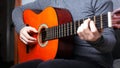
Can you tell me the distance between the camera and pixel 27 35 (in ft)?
4.58

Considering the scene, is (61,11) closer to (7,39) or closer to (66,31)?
(66,31)

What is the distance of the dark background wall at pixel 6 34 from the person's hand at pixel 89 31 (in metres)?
2.19

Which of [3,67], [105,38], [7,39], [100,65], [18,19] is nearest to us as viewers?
[105,38]

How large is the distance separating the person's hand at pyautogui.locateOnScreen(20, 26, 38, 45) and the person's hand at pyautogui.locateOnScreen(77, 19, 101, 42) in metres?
0.47

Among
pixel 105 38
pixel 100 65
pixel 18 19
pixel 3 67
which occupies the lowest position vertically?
pixel 3 67

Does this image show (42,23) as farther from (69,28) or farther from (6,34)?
(6,34)

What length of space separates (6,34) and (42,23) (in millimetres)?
1893

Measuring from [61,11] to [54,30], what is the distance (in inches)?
4.0

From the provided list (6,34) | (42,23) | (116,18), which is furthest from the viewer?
(6,34)

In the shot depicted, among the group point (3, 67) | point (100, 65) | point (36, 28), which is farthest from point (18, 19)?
point (3, 67)

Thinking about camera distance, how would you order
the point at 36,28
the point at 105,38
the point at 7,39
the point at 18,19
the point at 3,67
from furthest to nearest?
the point at 7,39
the point at 3,67
the point at 18,19
the point at 36,28
the point at 105,38

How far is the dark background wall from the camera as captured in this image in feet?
10.1

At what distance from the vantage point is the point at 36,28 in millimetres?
1380

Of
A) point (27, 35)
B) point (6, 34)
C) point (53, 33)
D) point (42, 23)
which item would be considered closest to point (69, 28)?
point (53, 33)
